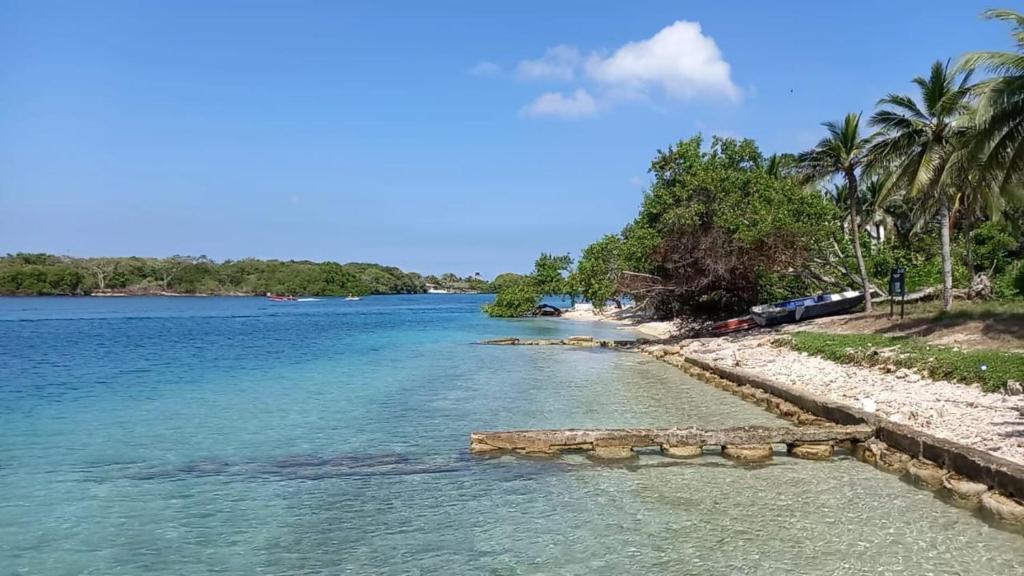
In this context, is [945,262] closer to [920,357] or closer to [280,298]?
[920,357]

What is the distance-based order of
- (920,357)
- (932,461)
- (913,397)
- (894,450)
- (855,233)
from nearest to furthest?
(932,461) → (894,450) → (913,397) → (920,357) → (855,233)

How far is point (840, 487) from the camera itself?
374 inches

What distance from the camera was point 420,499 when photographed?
942 cm

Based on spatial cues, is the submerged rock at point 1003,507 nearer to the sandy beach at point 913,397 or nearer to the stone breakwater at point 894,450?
the stone breakwater at point 894,450

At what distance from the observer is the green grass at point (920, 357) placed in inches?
487

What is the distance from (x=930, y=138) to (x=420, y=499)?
21369 mm

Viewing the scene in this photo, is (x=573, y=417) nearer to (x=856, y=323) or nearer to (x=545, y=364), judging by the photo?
(x=545, y=364)

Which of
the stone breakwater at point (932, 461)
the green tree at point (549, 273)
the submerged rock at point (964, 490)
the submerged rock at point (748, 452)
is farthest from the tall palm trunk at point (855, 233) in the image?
the green tree at point (549, 273)

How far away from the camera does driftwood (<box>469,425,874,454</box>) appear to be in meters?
11.2

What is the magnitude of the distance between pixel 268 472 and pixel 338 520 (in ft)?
9.97

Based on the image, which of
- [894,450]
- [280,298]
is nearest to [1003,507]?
[894,450]

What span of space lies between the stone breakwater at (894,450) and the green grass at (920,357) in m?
1.11

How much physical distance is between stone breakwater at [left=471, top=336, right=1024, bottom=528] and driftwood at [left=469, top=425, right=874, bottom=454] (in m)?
0.03

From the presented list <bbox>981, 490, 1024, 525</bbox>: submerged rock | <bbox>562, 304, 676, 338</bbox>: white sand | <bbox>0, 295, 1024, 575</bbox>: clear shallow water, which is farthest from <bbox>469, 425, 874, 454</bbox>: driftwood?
<bbox>562, 304, 676, 338</bbox>: white sand
